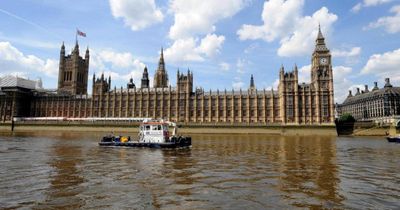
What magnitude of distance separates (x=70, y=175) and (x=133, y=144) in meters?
22.6

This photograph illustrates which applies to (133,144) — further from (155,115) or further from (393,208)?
(155,115)

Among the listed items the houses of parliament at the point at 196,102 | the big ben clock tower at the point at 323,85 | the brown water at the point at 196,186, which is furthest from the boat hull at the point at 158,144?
the big ben clock tower at the point at 323,85

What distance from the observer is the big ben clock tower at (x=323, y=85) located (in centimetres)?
10025

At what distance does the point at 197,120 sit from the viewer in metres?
112

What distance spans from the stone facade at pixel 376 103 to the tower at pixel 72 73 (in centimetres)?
14571

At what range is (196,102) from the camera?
368 feet

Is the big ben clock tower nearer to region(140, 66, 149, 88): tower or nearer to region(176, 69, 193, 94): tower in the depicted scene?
region(176, 69, 193, 94): tower

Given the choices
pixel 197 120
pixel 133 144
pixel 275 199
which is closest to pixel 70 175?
pixel 275 199

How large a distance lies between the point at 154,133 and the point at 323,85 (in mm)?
80602

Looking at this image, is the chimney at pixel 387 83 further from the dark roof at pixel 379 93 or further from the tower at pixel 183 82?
the tower at pixel 183 82

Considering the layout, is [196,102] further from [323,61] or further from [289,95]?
[323,61]

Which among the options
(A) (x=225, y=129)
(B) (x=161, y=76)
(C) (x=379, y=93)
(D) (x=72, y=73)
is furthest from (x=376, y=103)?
(D) (x=72, y=73)

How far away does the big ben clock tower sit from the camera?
10025 cm

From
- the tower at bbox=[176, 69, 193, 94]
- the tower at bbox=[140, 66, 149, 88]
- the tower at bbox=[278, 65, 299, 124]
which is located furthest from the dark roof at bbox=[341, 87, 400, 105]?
the tower at bbox=[140, 66, 149, 88]
